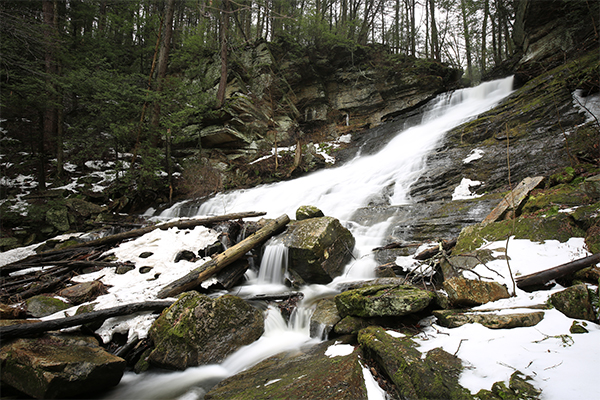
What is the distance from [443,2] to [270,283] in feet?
91.4

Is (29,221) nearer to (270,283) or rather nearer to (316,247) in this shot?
→ (270,283)

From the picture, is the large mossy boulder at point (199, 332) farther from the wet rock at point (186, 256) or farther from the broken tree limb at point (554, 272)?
the broken tree limb at point (554, 272)

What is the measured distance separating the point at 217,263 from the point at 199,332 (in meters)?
1.83

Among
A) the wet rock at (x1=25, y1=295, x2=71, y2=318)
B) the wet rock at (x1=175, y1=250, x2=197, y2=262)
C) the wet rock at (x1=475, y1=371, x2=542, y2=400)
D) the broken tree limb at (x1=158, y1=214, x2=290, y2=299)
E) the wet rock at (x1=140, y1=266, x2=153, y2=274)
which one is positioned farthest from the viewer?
the wet rock at (x1=175, y1=250, x2=197, y2=262)

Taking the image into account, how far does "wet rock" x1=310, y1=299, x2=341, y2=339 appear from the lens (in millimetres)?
3295

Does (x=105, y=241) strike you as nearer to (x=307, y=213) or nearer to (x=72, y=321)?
(x=72, y=321)

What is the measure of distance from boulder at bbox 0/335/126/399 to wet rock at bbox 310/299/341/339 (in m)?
2.28

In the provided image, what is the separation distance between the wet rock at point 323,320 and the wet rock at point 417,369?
1029 millimetres

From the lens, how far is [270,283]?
5371mm

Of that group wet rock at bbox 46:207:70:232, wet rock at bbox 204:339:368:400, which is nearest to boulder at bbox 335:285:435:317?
wet rock at bbox 204:339:368:400

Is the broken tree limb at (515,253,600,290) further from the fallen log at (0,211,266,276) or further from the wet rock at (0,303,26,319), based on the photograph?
the fallen log at (0,211,266,276)

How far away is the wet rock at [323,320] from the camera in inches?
130

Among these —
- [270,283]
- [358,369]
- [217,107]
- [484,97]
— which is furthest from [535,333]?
[484,97]

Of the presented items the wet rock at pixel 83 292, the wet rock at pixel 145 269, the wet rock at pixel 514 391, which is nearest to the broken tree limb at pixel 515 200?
the wet rock at pixel 514 391
